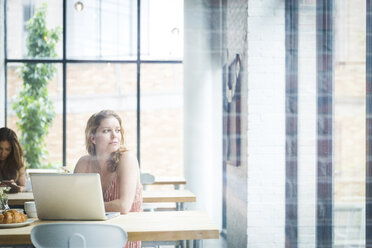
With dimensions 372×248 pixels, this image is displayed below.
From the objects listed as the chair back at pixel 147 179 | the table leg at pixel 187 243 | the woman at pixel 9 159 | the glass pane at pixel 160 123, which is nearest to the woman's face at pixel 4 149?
the woman at pixel 9 159

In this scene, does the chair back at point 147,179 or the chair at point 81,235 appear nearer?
the chair at point 81,235

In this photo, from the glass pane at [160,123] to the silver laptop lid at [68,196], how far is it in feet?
12.4

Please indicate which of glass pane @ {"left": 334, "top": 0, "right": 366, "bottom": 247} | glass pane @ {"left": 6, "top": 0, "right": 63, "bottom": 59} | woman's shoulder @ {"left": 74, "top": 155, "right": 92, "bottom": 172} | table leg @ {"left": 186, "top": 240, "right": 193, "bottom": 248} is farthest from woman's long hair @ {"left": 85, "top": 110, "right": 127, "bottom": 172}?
glass pane @ {"left": 6, "top": 0, "right": 63, "bottom": 59}

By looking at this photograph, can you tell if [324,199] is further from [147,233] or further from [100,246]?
[100,246]

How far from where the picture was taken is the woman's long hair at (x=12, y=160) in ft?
12.1

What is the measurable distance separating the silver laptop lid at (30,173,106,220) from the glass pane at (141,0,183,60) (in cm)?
405

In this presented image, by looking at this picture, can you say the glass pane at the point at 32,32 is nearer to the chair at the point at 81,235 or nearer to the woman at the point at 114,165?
the woman at the point at 114,165

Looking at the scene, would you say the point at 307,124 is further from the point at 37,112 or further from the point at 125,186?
the point at 37,112

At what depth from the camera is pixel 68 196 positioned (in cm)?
204

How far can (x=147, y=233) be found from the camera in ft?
6.42

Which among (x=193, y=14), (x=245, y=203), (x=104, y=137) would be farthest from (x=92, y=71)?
(x=104, y=137)

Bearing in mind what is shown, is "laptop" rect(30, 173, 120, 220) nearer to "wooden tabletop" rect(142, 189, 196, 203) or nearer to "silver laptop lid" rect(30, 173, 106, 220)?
"silver laptop lid" rect(30, 173, 106, 220)

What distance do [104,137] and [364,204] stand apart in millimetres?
1194

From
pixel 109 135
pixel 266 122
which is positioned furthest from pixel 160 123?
pixel 109 135
